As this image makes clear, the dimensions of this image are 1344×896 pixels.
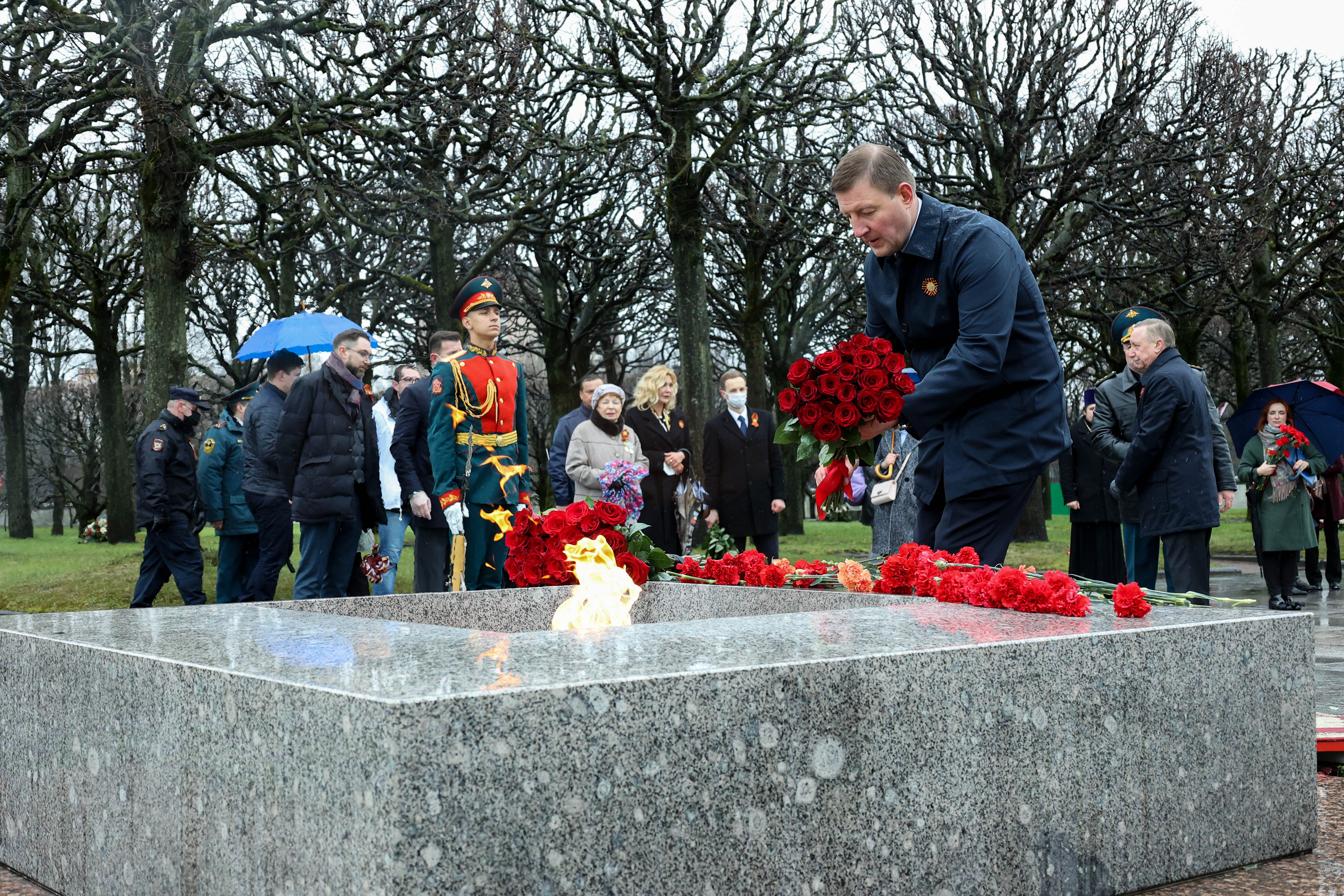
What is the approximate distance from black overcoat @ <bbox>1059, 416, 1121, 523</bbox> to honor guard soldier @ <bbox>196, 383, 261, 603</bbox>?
6.85m

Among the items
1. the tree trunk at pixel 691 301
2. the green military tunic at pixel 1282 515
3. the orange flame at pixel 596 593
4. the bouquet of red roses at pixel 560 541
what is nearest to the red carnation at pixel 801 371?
the orange flame at pixel 596 593

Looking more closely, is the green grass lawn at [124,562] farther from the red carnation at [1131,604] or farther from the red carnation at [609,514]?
the red carnation at [1131,604]

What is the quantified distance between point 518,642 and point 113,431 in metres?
24.7

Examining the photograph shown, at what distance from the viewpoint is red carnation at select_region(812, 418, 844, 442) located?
443 centimetres

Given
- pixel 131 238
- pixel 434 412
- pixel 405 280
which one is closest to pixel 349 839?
pixel 434 412

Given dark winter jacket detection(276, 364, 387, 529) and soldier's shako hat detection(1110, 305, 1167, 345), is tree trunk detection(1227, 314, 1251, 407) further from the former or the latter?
dark winter jacket detection(276, 364, 387, 529)

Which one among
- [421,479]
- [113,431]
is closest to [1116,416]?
[421,479]

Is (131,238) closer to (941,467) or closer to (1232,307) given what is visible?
(1232,307)

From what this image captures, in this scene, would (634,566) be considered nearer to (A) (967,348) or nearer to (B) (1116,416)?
(A) (967,348)

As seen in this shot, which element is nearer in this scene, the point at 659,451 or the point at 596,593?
the point at 596,593

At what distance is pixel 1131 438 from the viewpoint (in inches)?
351

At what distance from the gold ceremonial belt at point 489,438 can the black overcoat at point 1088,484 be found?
5.41 metres

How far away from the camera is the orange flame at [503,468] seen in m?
7.92

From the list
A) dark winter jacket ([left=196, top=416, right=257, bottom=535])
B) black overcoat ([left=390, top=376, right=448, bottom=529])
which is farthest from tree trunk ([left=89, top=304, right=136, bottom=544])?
black overcoat ([left=390, top=376, right=448, bottom=529])
